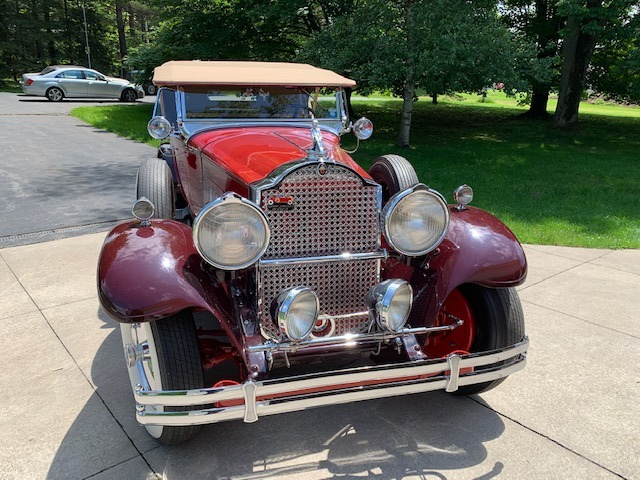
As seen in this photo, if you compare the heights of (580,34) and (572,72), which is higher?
(580,34)

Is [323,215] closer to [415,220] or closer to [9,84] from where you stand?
[415,220]

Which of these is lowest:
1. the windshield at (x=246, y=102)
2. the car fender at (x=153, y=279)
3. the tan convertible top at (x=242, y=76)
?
the car fender at (x=153, y=279)

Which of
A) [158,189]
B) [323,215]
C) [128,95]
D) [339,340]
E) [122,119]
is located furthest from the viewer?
[128,95]

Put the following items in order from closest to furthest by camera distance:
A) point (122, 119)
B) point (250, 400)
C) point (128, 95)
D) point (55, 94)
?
point (250, 400)
point (122, 119)
point (55, 94)
point (128, 95)

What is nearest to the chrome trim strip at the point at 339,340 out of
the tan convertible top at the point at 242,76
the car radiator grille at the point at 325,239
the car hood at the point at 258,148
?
the car radiator grille at the point at 325,239

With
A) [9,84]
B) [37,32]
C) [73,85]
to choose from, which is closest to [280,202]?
[73,85]

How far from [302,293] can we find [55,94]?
70.1ft

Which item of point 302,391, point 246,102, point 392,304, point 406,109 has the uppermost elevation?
point 246,102

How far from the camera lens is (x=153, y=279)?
2338 millimetres

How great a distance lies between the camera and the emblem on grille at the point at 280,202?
8.11 ft

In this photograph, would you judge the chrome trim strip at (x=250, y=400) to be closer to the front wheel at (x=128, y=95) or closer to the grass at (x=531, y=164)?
the grass at (x=531, y=164)

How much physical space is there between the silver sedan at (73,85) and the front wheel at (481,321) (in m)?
19.3

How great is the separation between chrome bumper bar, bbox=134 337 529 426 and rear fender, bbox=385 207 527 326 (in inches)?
14.6

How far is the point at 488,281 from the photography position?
8.86 ft
